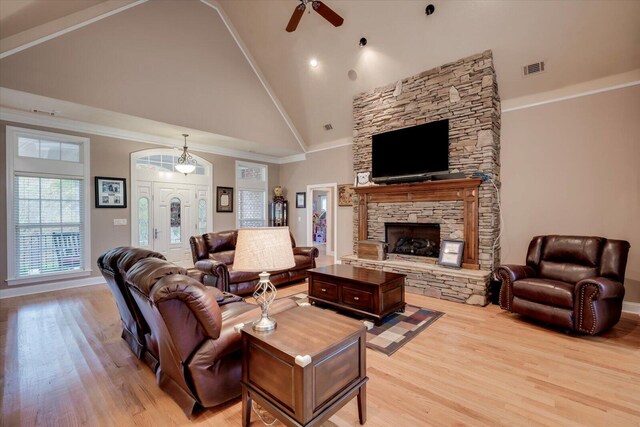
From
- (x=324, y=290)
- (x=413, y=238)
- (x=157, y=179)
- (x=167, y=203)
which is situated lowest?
(x=324, y=290)

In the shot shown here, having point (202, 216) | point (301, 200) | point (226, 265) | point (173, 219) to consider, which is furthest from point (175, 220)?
point (301, 200)

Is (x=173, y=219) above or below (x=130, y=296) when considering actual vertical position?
above

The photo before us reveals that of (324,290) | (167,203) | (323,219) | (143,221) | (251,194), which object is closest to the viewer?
(324,290)

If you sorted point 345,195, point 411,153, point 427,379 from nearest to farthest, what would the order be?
point 427,379, point 411,153, point 345,195

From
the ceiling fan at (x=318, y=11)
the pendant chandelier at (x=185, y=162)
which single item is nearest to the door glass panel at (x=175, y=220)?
the pendant chandelier at (x=185, y=162)

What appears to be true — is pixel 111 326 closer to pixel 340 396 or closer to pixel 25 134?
pixel 340 396

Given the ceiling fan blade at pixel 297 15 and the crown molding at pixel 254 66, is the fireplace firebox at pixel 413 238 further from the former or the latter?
the ceiling fan blade at pixel 297 15

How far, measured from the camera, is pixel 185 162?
6.46 m

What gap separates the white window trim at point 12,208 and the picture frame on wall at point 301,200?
15.3 ft

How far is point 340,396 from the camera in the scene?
Answer: 1.61 m

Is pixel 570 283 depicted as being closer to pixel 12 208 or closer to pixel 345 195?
pixel 345 195

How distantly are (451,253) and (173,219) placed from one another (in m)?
5.79

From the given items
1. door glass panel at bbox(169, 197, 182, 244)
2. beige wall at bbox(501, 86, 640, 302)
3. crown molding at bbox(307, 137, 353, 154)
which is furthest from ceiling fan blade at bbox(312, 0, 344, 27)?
door glass panel at bbox(169, 197, 182, 244)

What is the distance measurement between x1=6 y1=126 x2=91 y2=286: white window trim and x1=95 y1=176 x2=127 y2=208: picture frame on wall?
148 mm
